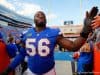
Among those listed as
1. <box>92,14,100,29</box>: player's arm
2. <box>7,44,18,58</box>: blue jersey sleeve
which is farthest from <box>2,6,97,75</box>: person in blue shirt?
<box>7,44,18,58</box>: blue jersey sleeve

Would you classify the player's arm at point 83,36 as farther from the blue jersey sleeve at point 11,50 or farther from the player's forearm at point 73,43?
the blue jersey sleeve at point 11,50

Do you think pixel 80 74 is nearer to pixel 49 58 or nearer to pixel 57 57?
pixel 49 58

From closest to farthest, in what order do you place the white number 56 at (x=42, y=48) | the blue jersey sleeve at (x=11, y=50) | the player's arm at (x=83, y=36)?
the player's arm at (x=83, y=36) → the white number 56 at (x=42, y=48) → the blue jersey sleeve at (x=11, y=50)

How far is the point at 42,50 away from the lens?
13.6 feet

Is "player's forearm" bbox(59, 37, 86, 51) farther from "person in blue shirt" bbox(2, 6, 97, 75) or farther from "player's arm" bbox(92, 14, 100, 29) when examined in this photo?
"player's arm" bbox(92, 14, 100, 29)

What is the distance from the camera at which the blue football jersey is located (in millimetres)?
4148

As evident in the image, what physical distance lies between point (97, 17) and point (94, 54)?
1.52 metres

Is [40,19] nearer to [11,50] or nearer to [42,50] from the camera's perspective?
[42,50]

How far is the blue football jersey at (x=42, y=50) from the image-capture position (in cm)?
415

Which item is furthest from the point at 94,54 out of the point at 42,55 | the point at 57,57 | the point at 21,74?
the point at 57,57

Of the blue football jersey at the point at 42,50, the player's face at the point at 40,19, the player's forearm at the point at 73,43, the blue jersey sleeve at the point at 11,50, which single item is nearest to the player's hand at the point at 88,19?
the player's forearm at the point at 73,43

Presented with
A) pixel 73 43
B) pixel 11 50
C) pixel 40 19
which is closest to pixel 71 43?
pixel 73 43

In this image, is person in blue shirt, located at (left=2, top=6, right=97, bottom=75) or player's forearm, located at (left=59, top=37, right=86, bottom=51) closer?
player's forearm, located at (left=59, top=37, right=86, bottom=51)

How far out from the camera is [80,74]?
5.69 meters
